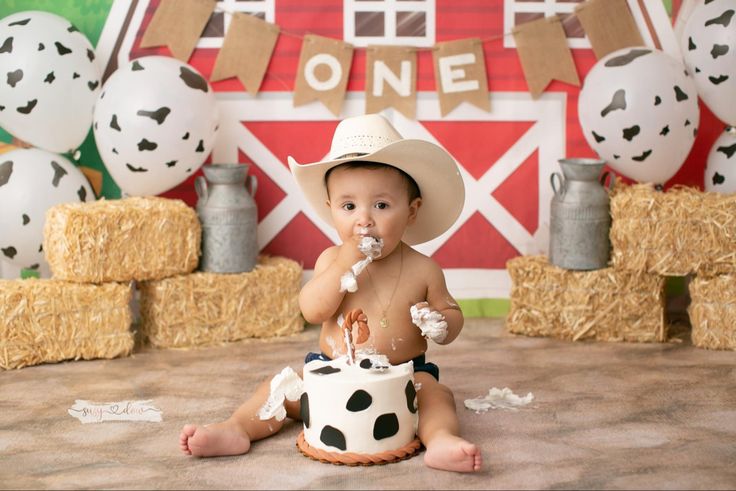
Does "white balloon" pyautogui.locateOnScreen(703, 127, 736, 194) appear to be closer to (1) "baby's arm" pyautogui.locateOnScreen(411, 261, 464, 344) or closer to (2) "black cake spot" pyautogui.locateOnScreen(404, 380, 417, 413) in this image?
(1) "baby's arm" pyautogui.locateOnScreen(411, 261, 464, 344)

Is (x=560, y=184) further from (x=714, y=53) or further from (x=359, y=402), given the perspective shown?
(x=359, y=402)

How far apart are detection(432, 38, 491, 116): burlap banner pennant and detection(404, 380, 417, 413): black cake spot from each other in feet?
6.28

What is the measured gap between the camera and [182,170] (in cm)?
361

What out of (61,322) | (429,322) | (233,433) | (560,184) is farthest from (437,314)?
(61,322)

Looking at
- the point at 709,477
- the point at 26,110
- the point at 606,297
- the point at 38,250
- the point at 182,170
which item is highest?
the point at 26,110

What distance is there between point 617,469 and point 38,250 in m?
2.38

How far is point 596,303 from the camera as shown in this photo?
3625 millimetres

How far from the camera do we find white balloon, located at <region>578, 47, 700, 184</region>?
348 cm

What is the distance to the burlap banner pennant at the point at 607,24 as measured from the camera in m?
3.93

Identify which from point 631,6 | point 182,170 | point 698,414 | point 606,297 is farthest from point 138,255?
point 631,6

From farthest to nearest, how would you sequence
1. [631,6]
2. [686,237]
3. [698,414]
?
[631,6] → [686,237] → [698,414]

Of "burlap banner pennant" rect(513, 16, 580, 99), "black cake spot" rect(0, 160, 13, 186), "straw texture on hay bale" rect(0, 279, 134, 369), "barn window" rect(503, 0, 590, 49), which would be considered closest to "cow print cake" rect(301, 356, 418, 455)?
"straw texture on hay bale" rect(0, 279, 134, 369)

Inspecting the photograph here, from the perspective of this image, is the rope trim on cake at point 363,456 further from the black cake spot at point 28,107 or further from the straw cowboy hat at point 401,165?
the black cake spot at point 28,107

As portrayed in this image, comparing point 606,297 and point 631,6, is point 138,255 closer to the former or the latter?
point 606,297
